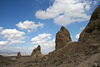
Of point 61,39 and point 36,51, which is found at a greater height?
point 61,39

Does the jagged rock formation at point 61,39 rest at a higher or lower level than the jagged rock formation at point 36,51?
Answer: higher

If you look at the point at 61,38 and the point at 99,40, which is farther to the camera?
the point at 61,38

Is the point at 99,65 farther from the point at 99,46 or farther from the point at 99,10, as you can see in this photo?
the point at 99,10

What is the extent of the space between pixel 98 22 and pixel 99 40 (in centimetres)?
348

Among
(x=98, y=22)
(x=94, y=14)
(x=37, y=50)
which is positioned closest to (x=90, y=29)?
(x=98, y=22)

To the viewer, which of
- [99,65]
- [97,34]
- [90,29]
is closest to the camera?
[99,65]

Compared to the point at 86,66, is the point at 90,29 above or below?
above

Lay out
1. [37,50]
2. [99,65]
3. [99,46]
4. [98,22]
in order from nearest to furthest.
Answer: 1. [99,65]
2. [99,46]
3. [98,22]
4. [37,50]

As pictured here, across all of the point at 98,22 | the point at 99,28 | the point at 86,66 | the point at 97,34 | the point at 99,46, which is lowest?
the point at 86,66

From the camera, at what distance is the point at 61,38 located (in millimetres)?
25859

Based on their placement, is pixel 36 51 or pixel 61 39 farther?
pixel 36 51

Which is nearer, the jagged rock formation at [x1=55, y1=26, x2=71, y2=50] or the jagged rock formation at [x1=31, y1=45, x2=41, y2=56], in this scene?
the jagged rock formation at [x1=55, y1=26, x2=71, y2=50]

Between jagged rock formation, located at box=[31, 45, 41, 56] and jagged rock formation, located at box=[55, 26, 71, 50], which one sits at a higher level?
jagged rock formation, located at box=[55, 26, 71, 50]

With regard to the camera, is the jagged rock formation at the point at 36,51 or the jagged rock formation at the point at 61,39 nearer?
the jagged rock formation at the point at 61,39
